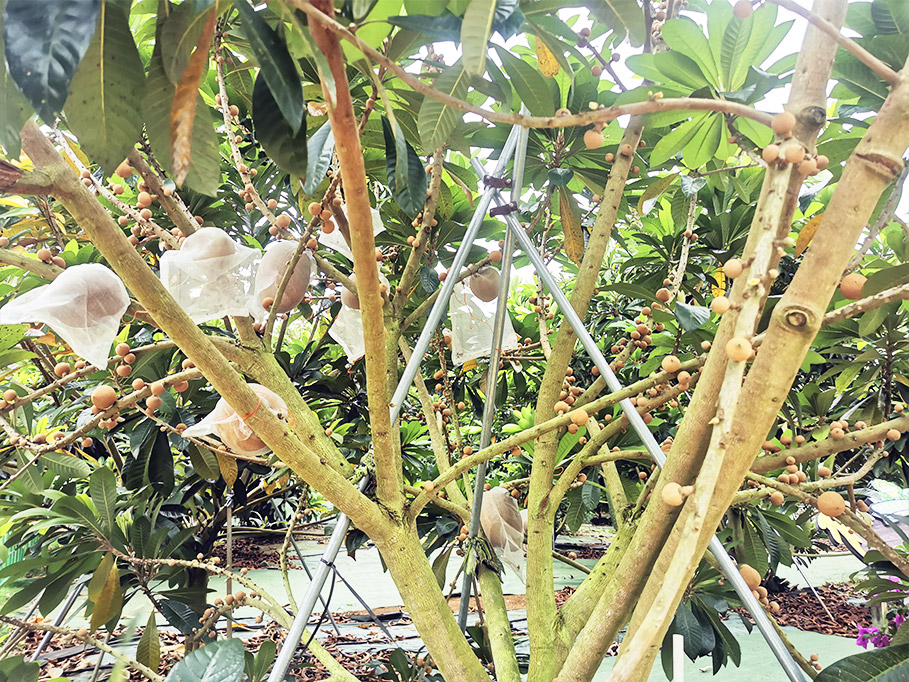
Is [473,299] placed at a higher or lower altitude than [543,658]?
higher

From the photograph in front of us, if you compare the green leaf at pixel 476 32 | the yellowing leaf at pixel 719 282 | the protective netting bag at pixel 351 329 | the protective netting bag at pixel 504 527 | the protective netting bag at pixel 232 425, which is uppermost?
the green leaf at pixel 476 32

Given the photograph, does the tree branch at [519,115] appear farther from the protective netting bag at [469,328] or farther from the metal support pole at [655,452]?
the protective netting bag at [469,328]

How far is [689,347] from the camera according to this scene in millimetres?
1416

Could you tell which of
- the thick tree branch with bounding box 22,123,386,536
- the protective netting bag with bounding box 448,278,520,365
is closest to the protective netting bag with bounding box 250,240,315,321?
the protective netting bag with bounding box 448,278,520,365

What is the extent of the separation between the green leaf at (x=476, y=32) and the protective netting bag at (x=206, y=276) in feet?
2.37

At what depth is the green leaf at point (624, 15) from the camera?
670mm

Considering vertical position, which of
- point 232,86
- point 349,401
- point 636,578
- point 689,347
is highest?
point 232,86

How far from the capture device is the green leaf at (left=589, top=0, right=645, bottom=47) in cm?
67

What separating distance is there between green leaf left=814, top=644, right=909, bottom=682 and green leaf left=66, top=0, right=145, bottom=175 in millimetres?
1017

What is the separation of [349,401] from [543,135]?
1.05 m

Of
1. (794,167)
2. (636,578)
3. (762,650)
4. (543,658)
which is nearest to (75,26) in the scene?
(794,167)

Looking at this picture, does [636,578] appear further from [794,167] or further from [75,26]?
[75,26]

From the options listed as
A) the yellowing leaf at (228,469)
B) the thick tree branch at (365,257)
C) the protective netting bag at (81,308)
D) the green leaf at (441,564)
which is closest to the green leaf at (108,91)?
the thick tree branch at (365,257)

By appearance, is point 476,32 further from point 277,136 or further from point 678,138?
point 678,138
